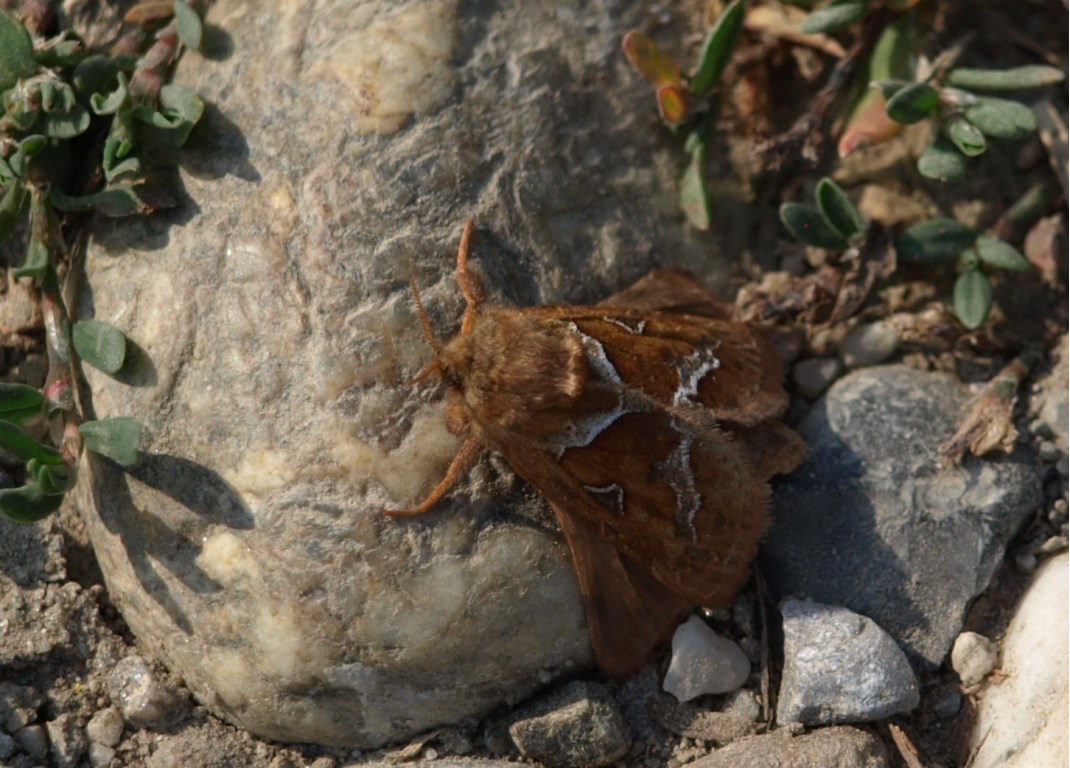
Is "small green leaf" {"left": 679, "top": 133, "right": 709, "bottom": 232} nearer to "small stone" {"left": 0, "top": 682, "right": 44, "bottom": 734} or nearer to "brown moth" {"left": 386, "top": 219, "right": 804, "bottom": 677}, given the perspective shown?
"brown moth" {"left": 386, "top": 219, "right": 804, "bottom": 677}

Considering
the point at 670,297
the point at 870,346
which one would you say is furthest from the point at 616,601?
the point at 870,346

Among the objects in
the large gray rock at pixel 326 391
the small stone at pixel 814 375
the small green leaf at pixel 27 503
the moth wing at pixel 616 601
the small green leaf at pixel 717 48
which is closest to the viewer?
the small green leaf at pixel 27 503

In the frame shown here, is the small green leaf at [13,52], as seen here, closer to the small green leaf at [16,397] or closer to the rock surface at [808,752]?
the small green leaf at [16,397]

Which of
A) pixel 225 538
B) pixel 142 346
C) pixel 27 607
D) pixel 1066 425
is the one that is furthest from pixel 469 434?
pixel 1066 425

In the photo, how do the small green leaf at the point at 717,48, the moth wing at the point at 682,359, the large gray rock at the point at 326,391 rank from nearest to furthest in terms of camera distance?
the large gray rock at the point at 326,391, the moth wing at the point at 682,359, the small green leaf at the point at 717,48

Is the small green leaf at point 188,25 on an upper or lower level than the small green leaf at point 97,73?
upper

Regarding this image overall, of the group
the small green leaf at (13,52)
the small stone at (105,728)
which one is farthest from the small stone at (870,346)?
the small green leaf at (13,52)

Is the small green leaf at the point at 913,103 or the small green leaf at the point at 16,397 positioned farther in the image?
the small green leaf at the point at 913,103
